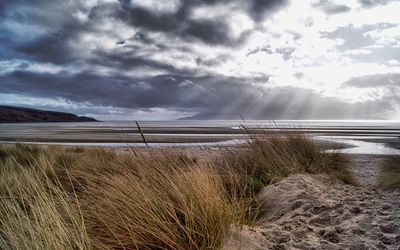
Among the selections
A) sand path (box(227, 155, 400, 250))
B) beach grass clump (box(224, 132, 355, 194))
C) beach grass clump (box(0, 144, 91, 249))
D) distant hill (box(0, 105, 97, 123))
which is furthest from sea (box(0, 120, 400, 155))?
distant hill (box(0, 105, 97, 123))

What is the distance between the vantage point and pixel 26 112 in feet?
454

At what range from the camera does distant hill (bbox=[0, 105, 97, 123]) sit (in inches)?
5056

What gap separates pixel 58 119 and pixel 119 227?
6334 inches

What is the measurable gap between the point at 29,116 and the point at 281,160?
151096mm

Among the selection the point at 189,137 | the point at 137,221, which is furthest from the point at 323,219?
the point at 189,137

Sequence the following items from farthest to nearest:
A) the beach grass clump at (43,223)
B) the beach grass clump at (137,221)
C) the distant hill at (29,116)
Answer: the distant hill at (29,116), the beach grass clump at (137,221), the beach grass clump at (43,223)

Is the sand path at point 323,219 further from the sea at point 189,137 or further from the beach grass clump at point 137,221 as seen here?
the sea at point 189,137

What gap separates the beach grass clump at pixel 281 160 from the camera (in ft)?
18.0

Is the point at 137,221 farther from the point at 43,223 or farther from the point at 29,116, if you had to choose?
the point at 29,116

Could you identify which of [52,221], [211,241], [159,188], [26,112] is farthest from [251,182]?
[26,112]

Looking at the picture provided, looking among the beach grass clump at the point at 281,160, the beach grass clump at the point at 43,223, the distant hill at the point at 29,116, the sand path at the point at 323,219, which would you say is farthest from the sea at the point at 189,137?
the distant hill at the point at 29,116

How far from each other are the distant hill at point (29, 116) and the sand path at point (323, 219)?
142247 mm

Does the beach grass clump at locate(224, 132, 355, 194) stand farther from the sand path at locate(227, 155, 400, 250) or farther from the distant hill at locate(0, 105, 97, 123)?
the distant hill at locate(0, 105, 97, 123)

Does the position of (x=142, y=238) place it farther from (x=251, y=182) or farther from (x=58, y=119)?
(x=58, y=119)
